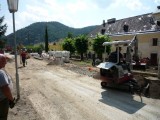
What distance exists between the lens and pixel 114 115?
28.4ft

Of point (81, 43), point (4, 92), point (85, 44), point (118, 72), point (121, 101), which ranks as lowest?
point (121, 101)

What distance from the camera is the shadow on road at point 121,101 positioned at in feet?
31.5

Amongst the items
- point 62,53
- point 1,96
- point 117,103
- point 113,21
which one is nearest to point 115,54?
point 117,103

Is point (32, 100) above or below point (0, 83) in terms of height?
below

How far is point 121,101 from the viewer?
10.8 meters

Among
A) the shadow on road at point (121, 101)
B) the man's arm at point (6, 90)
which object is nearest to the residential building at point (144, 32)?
the shadow on road at point (121, 101)

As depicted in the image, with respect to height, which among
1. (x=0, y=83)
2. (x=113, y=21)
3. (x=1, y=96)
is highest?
(x=113, y=21)

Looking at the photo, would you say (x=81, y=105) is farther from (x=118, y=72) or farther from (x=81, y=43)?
(x=81, y=43)

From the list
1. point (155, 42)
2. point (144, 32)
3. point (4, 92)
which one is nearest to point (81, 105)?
point (4, 92)

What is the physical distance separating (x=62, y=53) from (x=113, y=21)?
2694 cm

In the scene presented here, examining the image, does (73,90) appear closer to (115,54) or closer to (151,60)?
(115,54)

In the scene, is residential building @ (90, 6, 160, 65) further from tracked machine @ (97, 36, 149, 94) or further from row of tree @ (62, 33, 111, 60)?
tracked machine @ (97, 36, 149, 94)

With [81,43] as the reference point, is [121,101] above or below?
below

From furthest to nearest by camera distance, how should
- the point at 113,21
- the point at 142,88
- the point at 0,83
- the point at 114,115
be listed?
the point at 113,21 → the point at 142,88 → the point at 114,115 → the point at 0,83
